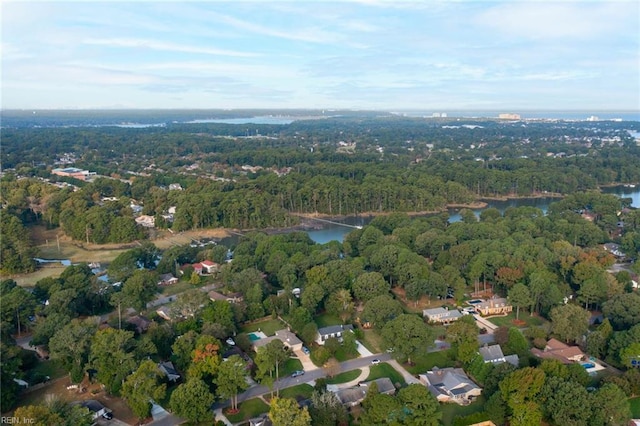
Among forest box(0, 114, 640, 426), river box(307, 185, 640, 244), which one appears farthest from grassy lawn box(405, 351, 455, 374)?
river box(307, 185, 640, 244)

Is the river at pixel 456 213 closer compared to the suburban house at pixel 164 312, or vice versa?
the suburban house at pixel 164 312

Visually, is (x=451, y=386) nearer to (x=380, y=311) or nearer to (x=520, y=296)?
(x=380, y=311)

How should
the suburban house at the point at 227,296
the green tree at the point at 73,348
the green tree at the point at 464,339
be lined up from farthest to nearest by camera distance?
the suburban house at the point at 227,296 → the green tree at the point at 464,339 → the green tree at the point at 73,348

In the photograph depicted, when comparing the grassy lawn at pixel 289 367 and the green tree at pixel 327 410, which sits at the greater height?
the green tree at pixel 327 410

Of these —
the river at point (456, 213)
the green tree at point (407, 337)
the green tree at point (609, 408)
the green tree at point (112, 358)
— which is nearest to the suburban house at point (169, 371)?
the green tree at point (112, 358)

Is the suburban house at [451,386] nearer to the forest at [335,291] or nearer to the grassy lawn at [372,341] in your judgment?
the forest at [335,291]

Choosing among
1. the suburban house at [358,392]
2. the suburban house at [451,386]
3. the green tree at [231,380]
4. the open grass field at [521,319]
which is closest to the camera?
the green tree at [231,380]

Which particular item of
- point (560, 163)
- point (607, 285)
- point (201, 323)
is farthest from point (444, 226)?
point (560, 163)

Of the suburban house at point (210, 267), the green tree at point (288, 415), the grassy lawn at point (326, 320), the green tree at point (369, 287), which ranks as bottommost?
the grassy lawn at point (326, 320)
